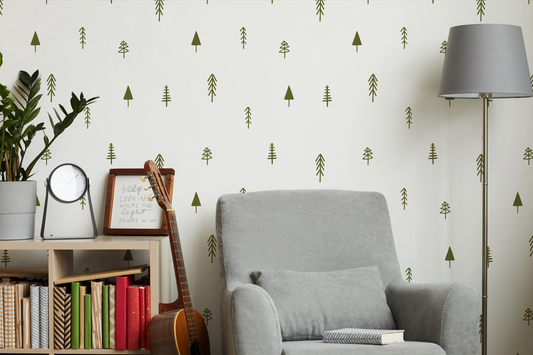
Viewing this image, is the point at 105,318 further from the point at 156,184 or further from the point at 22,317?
the point at 156,184

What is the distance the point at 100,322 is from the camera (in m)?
1.90

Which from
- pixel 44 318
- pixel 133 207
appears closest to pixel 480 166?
pixel 133 207

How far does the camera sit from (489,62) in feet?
6.30

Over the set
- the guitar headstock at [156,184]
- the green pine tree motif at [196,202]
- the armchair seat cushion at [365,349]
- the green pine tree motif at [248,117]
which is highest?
the green pine tree motif at [248,117]

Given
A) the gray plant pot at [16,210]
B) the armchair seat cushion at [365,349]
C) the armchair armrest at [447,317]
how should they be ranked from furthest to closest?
the gray plant pot at [16,210] → the armchair armrest at [447,317] → the armchair seat cushion at [365,349]

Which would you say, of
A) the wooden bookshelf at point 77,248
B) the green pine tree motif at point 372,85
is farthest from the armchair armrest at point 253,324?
the green pine tree motif at point 372,85

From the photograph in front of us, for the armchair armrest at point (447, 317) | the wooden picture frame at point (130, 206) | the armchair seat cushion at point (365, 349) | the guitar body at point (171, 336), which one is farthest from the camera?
the wooden picture frame at point (130, 206)

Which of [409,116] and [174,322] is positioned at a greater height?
[409,116]

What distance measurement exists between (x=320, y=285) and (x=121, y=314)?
80 cm

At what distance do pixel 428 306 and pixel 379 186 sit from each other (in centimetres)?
75

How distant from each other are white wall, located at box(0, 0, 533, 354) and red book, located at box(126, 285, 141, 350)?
1.40 feet

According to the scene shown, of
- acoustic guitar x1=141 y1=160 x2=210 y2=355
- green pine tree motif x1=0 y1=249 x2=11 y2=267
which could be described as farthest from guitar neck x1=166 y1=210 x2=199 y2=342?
green pine tree motif x1=0 y1=249 x2=11 y2=267

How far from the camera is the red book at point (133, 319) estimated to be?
1.88 metres

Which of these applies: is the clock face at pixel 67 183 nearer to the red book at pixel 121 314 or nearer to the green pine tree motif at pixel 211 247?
the red book at pixel 121 314
